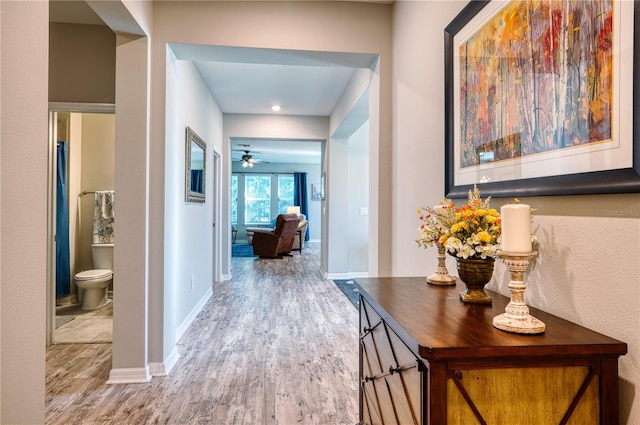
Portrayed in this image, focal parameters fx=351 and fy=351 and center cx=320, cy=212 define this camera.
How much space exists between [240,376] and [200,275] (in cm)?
189

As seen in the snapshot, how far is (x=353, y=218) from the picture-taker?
6098 millimetres

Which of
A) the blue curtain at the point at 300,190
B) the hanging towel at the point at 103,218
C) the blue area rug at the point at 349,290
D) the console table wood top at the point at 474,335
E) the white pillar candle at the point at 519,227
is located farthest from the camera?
the blue curtain at the point at 300,190

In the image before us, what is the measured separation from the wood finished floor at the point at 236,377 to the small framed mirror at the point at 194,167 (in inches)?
52.1

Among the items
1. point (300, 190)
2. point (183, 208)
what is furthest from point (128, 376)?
point (300, 190)

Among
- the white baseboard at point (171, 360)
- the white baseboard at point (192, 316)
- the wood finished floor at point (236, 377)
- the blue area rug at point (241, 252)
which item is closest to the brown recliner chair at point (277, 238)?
the blue area rug at point (241, 252)

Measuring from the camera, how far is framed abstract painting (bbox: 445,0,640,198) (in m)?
0.88

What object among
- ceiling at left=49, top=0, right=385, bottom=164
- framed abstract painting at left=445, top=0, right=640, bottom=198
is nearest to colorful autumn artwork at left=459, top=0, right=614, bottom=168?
framed abstract painting at left=445, top=0, right=640, bottom=198

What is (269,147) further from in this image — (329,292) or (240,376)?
(240,376)

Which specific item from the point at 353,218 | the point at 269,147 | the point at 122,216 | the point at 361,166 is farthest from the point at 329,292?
the point at 269,147

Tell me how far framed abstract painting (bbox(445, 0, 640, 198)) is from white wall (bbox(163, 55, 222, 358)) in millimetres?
1966

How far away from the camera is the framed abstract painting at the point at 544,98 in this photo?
2.88 feet

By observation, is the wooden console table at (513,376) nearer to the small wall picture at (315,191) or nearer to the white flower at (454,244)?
the white flower at (454,244)

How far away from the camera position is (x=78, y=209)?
4.27 m

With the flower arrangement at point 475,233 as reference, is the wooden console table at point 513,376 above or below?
below
